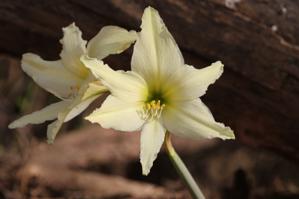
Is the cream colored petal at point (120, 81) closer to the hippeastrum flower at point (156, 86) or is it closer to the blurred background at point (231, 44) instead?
the hippeastrum flower at point (156, 86)

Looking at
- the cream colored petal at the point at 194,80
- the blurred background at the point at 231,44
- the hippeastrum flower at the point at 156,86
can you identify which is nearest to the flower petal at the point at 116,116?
the hippeastrum flower at the point at 156,86

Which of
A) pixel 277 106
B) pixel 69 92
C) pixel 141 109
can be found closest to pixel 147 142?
pixel 141 109

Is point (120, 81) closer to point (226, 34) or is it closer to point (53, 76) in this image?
point (53, 76)

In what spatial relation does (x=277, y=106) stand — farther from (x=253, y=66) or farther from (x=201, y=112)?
(x=201, y=112)

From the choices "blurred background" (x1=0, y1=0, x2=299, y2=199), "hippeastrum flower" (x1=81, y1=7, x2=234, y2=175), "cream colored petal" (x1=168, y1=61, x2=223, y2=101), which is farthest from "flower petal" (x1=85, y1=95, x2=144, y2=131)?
"blurred background" (x1=0, y1=0, x2=299, y2=199)

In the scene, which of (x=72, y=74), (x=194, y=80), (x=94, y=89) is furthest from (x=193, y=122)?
(x=72, y=74)
